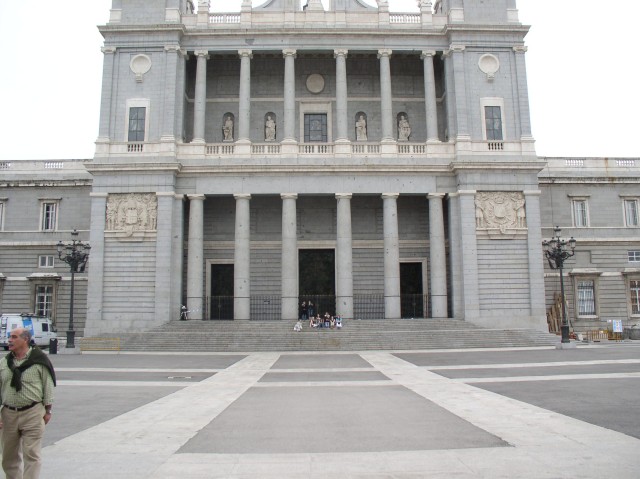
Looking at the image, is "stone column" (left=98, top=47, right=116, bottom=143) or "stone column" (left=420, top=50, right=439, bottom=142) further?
"stone column" (left=420, top=50, right=439, bottom=142)

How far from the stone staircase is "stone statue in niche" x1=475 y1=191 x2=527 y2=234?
6532 mm

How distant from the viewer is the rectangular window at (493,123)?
35406 millimetres

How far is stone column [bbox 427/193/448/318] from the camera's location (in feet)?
111

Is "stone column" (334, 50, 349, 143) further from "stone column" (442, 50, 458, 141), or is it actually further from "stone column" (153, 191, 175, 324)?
"stone column" (153, 191, 175, 324)

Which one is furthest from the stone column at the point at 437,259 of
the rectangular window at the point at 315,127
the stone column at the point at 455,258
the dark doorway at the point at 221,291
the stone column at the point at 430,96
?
the dark doorway at the point at 221,291

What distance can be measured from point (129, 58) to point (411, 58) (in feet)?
60.0

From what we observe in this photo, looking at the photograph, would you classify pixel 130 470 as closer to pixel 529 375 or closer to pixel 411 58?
pixel 529 375

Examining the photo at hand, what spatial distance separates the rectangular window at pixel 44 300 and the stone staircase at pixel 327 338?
10.8 metres

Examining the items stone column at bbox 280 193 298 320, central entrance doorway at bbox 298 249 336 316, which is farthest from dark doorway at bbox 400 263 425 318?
stone column at bbox 280 193 298 320

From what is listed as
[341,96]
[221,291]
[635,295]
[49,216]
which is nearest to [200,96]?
[341,96]

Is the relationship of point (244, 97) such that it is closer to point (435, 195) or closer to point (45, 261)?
point (435, 195)

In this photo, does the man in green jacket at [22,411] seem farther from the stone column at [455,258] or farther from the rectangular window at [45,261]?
the rectangular window at [45,261]

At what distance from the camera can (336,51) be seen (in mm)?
35844

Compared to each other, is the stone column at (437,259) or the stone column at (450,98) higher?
the stone column at (450,98)
